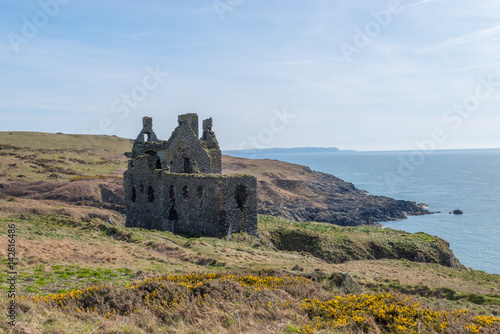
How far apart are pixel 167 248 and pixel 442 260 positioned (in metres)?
24.9

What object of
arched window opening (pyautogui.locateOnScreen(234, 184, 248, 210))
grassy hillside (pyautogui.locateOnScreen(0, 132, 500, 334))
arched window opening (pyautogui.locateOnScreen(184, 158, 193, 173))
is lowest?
grassy hillside (pyautogui.locateOnScreen(0, 132, 500, 334))

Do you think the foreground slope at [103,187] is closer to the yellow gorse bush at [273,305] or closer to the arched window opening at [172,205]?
the arched window opening at [172,205]

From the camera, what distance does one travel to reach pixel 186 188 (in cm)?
3189

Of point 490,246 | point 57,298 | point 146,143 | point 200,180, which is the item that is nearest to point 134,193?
point 146,143

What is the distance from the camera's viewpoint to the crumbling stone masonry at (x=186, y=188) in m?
29.6

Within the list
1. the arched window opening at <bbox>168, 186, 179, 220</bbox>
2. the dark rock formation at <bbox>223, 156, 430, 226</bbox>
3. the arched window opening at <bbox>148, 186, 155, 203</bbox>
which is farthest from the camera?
the dark rock formation at <bbox>223, 156, 430, 226</bbox>

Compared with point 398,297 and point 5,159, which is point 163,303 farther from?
point 5,159

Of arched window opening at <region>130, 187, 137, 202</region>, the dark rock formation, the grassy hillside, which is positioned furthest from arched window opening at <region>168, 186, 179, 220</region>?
the dark rock formation

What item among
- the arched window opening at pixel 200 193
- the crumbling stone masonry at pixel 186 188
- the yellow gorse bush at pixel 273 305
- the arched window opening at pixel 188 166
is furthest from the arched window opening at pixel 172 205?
the yellow gorse bush at pixel 273 305

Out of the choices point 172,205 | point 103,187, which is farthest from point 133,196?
point 103,187

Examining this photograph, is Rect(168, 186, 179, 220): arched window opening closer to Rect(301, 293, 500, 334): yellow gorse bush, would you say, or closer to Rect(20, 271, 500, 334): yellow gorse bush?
Rect(20, 271, 500, 334): yellow gorse bush

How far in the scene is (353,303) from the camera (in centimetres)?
1141

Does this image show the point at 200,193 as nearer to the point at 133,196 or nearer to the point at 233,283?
the point at 133,196

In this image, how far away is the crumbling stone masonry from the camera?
29.6m
